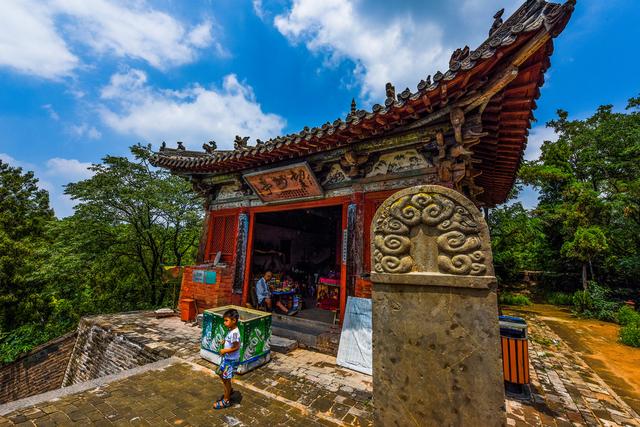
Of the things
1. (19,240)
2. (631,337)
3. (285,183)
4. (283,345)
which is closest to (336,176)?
(285,183)

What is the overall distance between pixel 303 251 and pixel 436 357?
428 inches

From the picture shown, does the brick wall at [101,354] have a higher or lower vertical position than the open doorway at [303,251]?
lower

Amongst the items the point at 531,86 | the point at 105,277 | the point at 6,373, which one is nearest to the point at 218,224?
the point at 531,86

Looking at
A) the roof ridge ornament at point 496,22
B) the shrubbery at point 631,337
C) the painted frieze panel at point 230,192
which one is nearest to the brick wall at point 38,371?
the painted frieze panel at point 230,192

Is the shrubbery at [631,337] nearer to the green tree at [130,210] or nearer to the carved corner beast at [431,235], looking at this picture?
the carved corner beast at [431,235]

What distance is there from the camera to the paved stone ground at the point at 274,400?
3143 mm

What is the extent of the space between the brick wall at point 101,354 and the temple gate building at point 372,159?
73.1 inches

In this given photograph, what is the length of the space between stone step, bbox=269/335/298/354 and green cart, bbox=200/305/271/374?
44cm

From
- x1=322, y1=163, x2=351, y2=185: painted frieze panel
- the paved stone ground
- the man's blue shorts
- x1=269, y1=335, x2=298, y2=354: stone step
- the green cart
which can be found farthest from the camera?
x1=322, y1=163, x2=351, y2=185: painted frieze panel

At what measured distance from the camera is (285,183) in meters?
6.68

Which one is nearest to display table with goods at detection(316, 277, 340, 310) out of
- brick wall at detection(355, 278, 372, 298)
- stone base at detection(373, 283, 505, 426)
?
brick wall at detection(355, 278, 372, 298)

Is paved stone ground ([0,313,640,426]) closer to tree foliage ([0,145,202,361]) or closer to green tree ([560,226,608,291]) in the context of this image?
tree foliage ([0,145,202,361])

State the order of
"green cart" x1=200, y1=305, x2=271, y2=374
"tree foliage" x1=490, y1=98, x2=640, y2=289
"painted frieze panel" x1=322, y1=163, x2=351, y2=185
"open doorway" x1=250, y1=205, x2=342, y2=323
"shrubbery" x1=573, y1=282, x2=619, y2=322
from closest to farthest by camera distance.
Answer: "green cart" x1=200, y1=305, x2=271, y2=374 < "painted frieze panel" x1=322, y1=163, x2=351, y2=185 < "open doorway" x1=250, y1=205, x2=342, y2=323 < "shrubbery" x1=573, y1=282, x2=619, y2=322 < "tree foliage" x1=490, y1=98, x2=640, y2=289

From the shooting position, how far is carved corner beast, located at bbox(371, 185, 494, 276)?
77.0 inches
